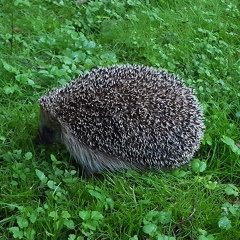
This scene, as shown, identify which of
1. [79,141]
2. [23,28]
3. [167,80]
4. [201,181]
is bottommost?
[23,28]

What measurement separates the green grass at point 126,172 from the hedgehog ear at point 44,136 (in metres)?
0.07

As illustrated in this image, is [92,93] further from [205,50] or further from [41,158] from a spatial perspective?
[205,50]

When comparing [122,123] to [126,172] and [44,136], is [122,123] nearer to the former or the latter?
[126,172]

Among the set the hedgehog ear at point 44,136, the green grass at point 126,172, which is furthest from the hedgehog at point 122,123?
the green grass at point 126,172

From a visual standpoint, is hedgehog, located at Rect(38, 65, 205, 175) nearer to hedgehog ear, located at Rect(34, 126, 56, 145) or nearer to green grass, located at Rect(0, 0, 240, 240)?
hedgehog ear, located at Rect(34, 126, 56, 145)

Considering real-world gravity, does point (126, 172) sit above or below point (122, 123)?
below

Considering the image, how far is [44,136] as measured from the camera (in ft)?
12.2

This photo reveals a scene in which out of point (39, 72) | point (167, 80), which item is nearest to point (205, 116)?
point (167, 80)

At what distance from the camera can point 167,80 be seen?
388 centimetres

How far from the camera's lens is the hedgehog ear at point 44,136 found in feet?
12.3

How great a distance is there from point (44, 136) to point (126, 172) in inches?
27.0

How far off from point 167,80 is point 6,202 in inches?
62.0

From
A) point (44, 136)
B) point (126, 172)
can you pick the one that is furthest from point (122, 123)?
point (44, 136)

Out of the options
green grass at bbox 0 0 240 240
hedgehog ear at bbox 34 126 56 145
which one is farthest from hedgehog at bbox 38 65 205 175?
green grass at bbox 0 0 240 240
